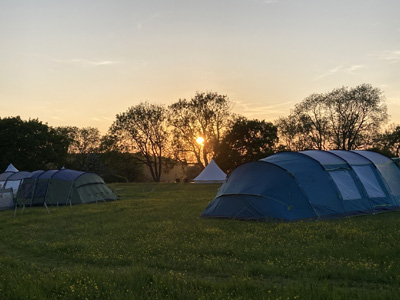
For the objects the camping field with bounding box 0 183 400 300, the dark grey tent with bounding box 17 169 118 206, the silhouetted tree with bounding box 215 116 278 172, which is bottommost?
the camping field with bounding box 0 183 400 300

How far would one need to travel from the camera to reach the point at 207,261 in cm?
844

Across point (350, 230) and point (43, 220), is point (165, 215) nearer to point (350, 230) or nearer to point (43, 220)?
point (43, 220)

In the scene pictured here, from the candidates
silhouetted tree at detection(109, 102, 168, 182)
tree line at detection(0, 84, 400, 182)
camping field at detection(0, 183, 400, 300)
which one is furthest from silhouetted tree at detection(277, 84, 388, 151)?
camping field at detection(0, 183, 400, 300)

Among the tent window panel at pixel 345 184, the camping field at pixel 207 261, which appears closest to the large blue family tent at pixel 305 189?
the tent window panel at pixel 345 184

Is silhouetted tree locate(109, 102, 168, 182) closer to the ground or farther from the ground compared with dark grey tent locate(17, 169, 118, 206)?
farther from the ground

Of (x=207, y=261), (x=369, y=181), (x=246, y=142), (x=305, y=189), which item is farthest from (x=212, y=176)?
(x=207, y=261)

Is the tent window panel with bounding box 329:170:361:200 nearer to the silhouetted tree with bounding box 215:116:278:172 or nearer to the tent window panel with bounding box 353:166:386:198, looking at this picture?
the tent window panel with bounding box 353:166:386:198

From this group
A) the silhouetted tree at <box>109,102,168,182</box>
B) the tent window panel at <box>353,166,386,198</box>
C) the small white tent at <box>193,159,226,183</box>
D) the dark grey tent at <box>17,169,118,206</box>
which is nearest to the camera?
the tent window panel at <box>353,166,386,198</box>

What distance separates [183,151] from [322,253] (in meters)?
56.3

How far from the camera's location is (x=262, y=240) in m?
10.5

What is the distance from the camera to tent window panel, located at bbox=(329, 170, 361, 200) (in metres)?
15.8

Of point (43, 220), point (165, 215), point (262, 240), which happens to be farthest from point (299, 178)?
point (43, 220)

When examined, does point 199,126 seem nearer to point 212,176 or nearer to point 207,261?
point 212,176

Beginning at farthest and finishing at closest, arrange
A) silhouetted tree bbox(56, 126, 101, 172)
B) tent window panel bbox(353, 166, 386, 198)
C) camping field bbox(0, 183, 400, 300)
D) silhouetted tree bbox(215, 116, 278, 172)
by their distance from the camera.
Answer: silhouetted tree bbox(56, 126, 101, 172), silhouetted tree bbox(215, 116, 278, 172), tent window panel bbox(353, 166, 386, 198), camping field bbox(0, 183, 400, 300)
